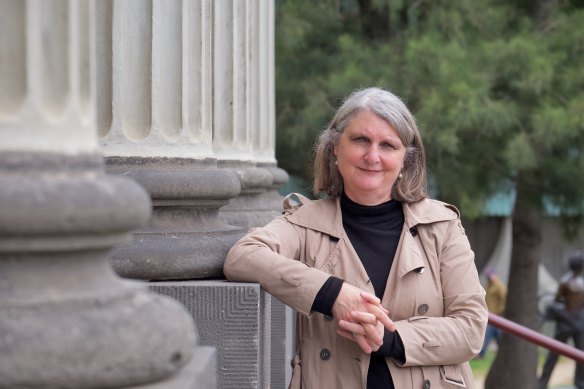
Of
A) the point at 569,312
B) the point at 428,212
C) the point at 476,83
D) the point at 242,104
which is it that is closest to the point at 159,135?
the point at 428,212

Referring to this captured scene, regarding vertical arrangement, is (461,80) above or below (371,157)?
below

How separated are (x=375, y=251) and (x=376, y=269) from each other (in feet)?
0.18

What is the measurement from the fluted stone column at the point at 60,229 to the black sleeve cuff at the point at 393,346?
119 cm

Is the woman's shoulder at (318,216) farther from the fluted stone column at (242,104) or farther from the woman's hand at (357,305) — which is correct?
the fluted stone column at (242,104)

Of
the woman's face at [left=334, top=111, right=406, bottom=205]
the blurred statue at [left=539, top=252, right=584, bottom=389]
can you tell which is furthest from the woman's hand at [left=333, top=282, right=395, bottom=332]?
the blurred statue at [left=539, top=252, right=584, bottom=389]

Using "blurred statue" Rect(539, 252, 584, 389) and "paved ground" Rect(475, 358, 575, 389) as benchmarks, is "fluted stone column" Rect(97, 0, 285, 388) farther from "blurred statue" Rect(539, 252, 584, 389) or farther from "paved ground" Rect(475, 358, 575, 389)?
"paved ground" Rect(475, 358, 575, 389)

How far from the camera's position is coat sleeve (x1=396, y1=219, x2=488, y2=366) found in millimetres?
3217

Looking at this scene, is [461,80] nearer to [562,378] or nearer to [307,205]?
[307,205]

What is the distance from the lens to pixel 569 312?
15.2 m

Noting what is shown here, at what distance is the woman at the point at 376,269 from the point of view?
127 inches

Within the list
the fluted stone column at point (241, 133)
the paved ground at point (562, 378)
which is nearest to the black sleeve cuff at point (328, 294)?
the fluted stone column at point (241, 133)

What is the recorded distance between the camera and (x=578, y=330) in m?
14.9

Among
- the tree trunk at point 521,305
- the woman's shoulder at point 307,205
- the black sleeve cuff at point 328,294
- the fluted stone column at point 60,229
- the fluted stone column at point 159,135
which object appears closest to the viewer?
the fluted stone column at point 60,229

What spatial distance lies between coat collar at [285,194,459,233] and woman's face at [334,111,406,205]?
87mm
